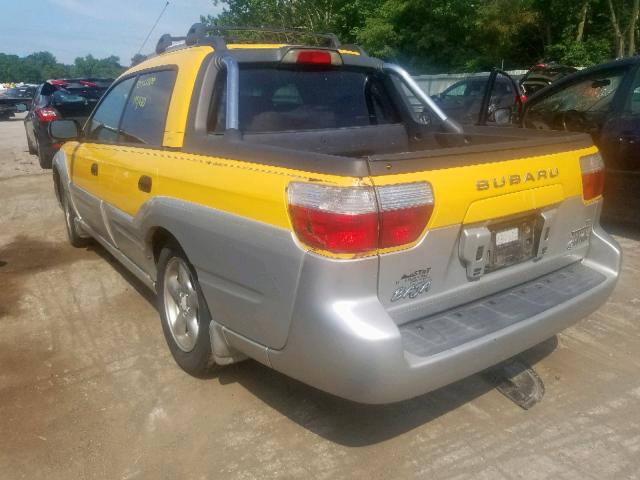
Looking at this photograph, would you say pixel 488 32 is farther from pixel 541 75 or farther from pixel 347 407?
pixel 347 407

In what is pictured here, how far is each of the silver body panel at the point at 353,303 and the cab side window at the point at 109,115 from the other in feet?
4.84

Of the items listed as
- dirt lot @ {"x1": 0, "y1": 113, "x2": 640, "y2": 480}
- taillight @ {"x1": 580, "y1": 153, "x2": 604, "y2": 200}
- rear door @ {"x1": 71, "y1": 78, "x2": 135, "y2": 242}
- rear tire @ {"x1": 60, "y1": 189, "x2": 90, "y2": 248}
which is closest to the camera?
dirt lot @ {"x1": 0, "y1": 113, "x2": 640, "y2": 480}

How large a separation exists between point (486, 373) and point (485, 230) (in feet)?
3.61

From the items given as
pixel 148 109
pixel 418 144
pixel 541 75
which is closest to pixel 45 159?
pixel 148 109

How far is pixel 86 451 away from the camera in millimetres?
2734

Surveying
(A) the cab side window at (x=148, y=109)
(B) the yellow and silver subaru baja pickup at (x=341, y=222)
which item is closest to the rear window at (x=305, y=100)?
(B) the yellow and silver subaru baja pickup at (x=341, y=222)

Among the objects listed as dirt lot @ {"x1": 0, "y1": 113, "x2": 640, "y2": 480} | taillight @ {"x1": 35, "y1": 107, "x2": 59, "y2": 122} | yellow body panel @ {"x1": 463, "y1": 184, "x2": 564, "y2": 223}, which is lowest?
dirt lot @ {"x1": 0, "y1": 113, "x2": 640, "y2": 480}

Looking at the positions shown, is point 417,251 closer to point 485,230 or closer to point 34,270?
point 485,230

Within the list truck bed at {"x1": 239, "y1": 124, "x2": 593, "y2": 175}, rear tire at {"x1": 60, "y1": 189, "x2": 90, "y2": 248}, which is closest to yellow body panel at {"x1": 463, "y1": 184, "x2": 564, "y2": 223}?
truck bed at {"x1": 239, "y1": 124, "x2": 593, "y2": 175}

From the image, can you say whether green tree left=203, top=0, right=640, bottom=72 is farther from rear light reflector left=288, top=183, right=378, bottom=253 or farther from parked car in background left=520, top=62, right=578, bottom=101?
rear light reflector left=288, top=183, right=378, bottom=253

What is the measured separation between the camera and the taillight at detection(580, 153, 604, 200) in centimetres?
294

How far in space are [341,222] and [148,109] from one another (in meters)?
2.04

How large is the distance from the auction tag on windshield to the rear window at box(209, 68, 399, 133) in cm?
132

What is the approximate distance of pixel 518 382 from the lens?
124 inches
